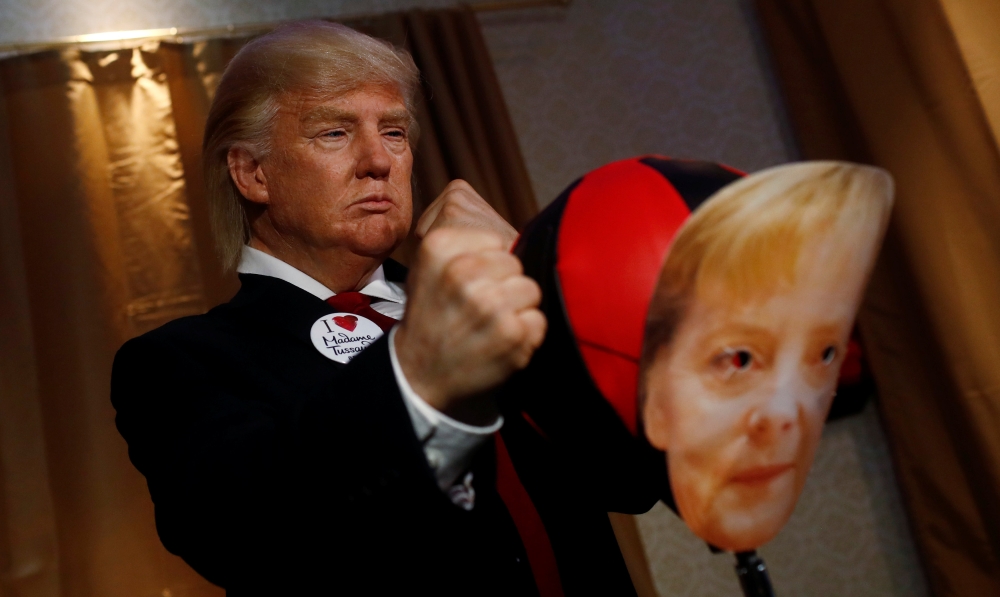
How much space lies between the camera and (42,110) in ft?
6.33

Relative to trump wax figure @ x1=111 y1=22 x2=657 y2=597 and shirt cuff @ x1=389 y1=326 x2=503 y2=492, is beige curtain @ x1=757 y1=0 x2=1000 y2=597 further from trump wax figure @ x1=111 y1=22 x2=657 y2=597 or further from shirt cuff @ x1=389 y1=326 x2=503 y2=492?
shirt cuff @ x1=389 y1=326 x2=503 y2=492

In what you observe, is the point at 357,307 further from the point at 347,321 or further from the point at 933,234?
the point at 933,234

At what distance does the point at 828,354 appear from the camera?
1.77 feet

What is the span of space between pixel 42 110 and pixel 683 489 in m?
1.91

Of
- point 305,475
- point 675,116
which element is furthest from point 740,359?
point 675,116

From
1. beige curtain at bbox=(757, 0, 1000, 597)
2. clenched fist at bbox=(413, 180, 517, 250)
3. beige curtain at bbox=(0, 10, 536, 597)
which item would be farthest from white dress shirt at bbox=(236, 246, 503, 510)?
beige curtain at bbox=(757, 0, 1000, 597)

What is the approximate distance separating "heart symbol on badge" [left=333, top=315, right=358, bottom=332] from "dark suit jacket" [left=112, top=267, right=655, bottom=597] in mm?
22

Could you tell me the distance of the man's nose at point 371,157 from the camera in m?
0.93

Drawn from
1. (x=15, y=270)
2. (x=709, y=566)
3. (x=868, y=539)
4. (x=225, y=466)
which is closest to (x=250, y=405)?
(x=225, y=466)

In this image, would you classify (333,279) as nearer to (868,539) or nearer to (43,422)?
(43,422)

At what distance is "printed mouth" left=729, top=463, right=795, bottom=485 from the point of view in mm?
525

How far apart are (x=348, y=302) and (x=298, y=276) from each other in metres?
0.09

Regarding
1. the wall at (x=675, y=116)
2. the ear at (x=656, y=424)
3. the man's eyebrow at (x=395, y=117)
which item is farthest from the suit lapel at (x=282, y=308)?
A: the wall at (x=675, y=116)

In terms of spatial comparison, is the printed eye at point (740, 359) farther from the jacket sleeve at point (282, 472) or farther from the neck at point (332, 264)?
the neck at point (332, 264)
